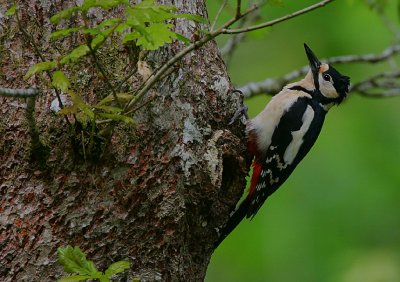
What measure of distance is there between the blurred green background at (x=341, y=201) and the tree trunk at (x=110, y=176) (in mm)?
2442

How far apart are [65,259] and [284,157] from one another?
2338 mm

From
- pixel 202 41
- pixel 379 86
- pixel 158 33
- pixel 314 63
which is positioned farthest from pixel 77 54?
pixel 379 86

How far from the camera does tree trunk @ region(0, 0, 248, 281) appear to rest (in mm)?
2938

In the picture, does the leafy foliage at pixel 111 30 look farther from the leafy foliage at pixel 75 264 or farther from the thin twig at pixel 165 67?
the leafy foliage at pixel 75 264

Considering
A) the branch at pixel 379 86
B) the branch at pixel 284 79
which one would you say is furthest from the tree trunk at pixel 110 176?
the branch at pixel 379 86

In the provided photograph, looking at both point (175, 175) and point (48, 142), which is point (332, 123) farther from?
point (48, 142)

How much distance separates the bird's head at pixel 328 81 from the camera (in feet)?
15.8

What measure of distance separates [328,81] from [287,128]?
48cm

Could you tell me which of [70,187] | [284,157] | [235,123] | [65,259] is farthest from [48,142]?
[284,157]

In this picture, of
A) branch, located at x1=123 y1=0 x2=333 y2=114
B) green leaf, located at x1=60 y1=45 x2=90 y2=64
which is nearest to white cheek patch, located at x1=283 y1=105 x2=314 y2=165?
branch, located at x1=123 y1=0 x2=333 y2=114

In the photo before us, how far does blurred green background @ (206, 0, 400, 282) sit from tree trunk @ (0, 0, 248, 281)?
244 cm

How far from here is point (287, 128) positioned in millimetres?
4625

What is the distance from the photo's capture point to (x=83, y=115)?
284 centimetres

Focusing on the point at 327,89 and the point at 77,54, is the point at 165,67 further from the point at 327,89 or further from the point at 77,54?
the point at 327,89
